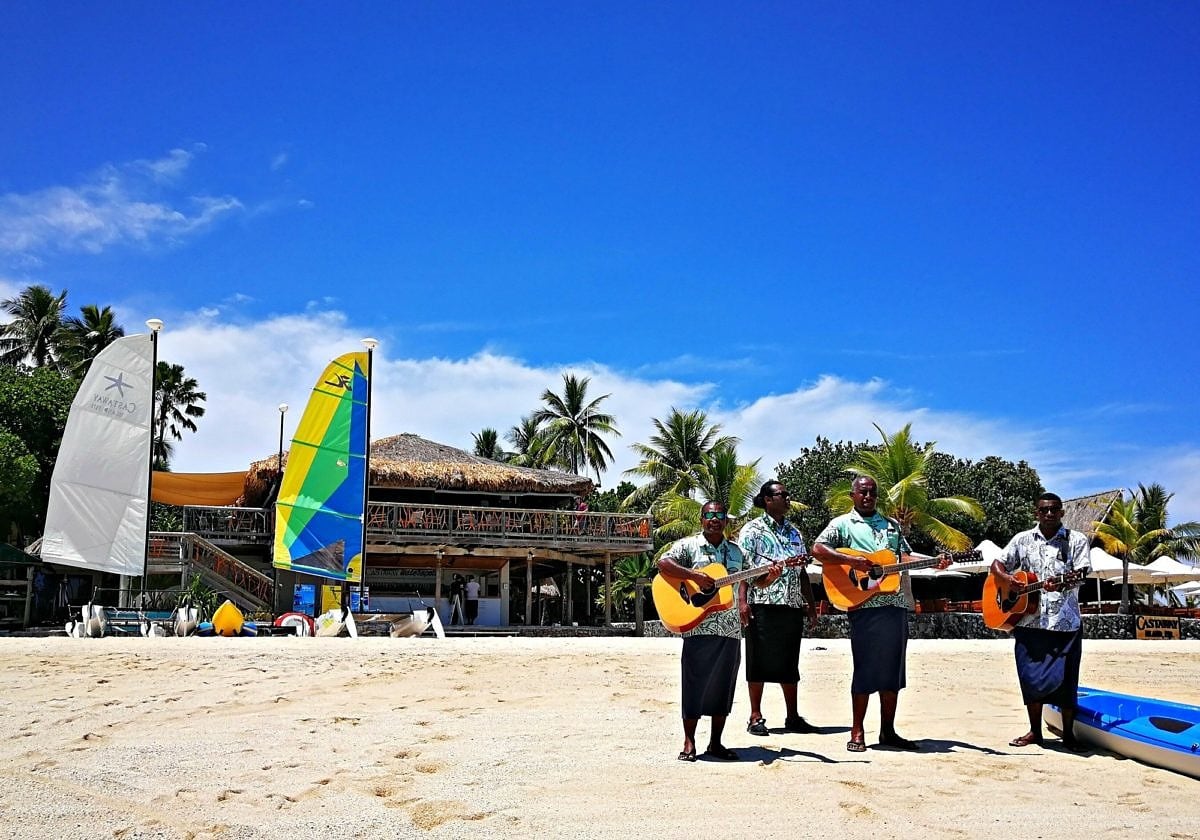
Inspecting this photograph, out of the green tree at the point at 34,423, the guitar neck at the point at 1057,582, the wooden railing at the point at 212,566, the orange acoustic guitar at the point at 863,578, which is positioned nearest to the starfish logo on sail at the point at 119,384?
the wooden railing at the point at 212,566

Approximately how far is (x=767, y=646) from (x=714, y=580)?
1095mm

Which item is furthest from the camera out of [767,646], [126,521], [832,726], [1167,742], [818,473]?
[818,473]

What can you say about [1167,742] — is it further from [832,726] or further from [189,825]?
[189,825]

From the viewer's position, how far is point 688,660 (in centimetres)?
495

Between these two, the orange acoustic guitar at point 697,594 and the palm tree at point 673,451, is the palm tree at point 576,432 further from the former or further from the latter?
the orange acoustic guitar at point 697,594

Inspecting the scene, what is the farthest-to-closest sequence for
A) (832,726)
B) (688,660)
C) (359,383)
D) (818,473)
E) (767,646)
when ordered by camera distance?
(818,473) < (359,383) < (832,726) < (767,646) < (688,660)

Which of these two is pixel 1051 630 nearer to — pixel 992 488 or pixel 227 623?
pixel 227 623

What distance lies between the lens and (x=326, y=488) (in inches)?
776

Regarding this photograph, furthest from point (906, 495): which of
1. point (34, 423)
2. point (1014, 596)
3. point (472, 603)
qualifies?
point (34, 423)

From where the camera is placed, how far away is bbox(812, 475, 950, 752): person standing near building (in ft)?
17.1

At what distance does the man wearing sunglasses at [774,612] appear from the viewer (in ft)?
18.4

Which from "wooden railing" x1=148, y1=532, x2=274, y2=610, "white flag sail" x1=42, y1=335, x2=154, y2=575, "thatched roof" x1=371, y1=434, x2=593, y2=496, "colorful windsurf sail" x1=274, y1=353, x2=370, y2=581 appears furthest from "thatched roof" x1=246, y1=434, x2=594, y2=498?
"white flag sail" x1=42, y1=335, x2=154, y2=575

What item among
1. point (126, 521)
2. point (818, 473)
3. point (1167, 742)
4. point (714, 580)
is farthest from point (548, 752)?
point (818, 473)

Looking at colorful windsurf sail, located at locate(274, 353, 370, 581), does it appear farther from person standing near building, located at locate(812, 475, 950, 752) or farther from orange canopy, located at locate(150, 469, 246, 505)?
person standing near building, located at locate(812, 475, 950, 752)
